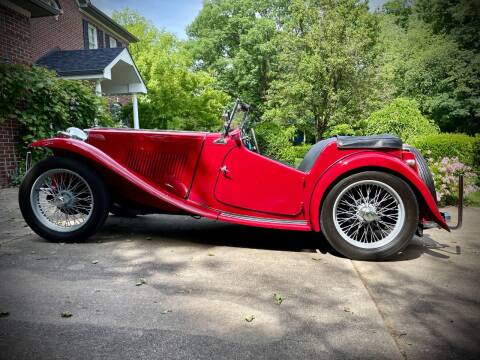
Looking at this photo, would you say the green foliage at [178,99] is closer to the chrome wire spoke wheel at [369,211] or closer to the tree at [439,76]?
the chrome wire spoke wheel at [369,211]

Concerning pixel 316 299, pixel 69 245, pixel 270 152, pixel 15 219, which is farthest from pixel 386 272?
pixel 270 152

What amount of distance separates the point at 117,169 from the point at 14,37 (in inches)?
326

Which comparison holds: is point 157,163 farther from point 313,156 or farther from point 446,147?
point 446,147

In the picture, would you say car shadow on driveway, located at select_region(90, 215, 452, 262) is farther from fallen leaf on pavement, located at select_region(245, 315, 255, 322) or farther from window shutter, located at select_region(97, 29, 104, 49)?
window shutter, located at select_region(97, 29, 104, 49)

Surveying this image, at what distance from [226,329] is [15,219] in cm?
398

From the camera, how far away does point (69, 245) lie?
3412 mm

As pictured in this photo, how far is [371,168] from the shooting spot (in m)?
3.10

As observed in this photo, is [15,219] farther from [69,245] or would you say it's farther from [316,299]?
[316,299]

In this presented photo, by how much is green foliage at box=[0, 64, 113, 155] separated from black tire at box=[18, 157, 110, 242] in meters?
4.06

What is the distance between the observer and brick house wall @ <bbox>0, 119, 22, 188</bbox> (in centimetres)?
803

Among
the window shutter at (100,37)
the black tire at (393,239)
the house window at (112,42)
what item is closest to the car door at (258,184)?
the black tire at (393,239)

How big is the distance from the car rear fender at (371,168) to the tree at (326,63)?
42.3 feet

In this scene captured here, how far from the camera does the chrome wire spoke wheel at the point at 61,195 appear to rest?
3.45m

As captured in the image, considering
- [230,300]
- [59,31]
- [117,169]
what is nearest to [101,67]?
[59,31]
